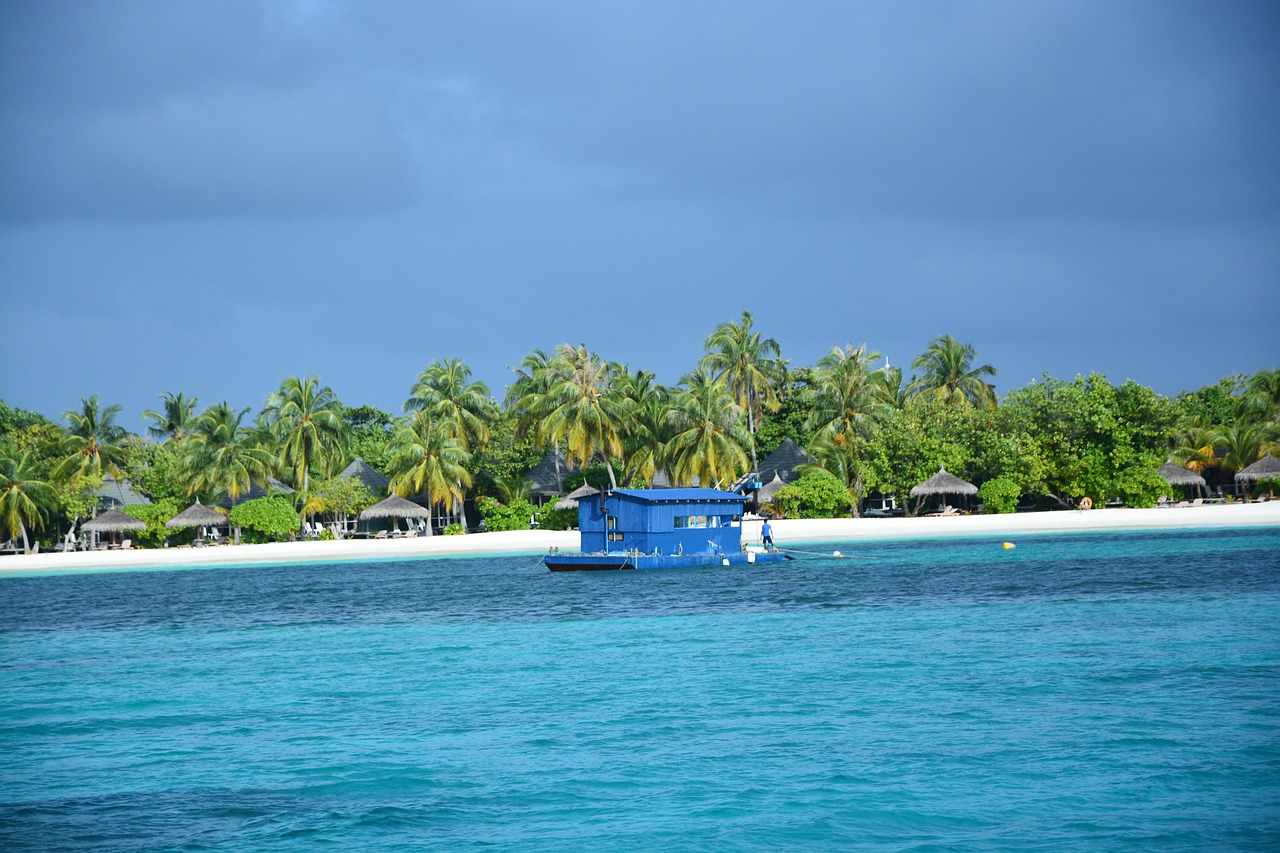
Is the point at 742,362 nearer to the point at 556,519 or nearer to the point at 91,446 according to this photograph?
the point at 556,519

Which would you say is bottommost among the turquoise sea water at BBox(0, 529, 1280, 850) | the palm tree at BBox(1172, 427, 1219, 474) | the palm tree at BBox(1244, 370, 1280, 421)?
the turquoise sea water at BBox(0, 529, 1280, 850)

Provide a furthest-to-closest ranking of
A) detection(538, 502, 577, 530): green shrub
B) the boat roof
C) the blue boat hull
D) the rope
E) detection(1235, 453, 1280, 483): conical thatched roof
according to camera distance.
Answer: detection(538, 502, 577, 530): green shrub < detection(1235, 453, 1280, 483): conical thatched roof < the rope < the boat roof < the blue boat hull

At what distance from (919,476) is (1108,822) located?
4964cm

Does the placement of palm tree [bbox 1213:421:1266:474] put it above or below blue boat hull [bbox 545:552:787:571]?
above

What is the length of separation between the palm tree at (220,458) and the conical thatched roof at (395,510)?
5511 millimetres

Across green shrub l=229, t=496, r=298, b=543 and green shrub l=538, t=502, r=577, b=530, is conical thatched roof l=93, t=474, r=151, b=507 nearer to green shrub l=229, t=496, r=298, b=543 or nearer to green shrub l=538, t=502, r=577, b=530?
green shrub l=229, t=496, r=298, b=543

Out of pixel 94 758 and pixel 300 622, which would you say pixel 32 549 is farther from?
pixel 94 758

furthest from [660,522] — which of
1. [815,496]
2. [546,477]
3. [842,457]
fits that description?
[546,477]

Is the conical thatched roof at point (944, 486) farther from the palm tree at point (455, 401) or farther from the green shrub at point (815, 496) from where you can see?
the palm tree at point (455, 401)

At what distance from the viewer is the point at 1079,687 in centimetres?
1619

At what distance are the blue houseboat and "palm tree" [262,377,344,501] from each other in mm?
25282

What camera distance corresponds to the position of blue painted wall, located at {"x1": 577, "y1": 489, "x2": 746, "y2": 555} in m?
41.5

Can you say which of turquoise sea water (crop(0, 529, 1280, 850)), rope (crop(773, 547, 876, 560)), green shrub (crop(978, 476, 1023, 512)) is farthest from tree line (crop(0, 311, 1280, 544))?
turquoise sea water (crop(0, 529, 1280, 850))

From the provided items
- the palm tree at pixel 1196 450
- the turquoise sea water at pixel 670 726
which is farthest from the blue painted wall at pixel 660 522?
the palm tree at pixel 1196 450
